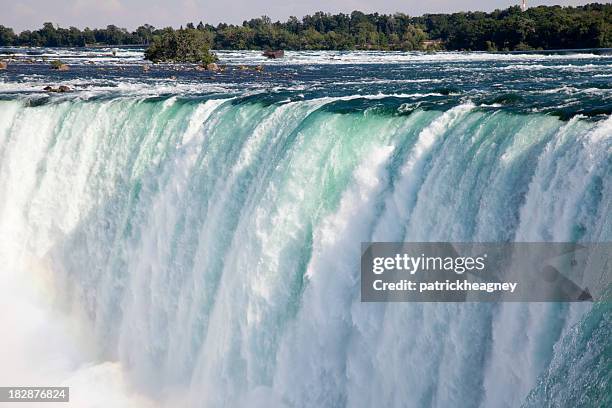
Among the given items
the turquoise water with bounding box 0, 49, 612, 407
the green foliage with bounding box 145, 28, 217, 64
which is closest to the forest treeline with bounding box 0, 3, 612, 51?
the green foliage with bounding box 145, 28, 217, 64

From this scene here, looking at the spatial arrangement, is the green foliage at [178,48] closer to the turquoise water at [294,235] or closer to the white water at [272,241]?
the turquoise water at [294,235]

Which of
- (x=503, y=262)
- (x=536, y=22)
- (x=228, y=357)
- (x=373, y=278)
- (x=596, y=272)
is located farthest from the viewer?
(x=536, y=22)

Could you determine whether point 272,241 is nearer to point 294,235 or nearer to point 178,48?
point 294,235

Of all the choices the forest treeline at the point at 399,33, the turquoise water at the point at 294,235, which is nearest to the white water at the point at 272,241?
the turquoise water at the point at 294,235

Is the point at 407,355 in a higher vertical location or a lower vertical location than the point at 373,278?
lower

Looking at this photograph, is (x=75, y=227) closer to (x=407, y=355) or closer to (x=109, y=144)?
(x=109, y=144)

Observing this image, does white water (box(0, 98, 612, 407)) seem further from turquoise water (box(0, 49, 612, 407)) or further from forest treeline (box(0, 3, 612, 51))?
forest treeline (box(0, 3, 612, 51))

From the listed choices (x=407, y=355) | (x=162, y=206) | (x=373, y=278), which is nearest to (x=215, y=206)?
(x=162, y=206)

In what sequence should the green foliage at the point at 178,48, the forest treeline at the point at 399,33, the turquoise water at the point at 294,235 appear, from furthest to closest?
the forest treeline at the point at 399,33 < the green foliage at the point at 178,48 < the turquoise water at the point at 294,235
